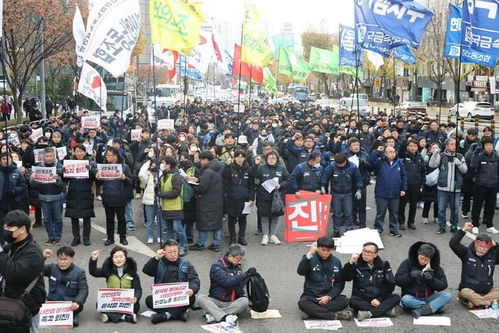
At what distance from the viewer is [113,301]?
734cm

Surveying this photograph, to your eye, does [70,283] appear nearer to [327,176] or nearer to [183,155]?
[183,155]

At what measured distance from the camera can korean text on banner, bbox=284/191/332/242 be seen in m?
10.8

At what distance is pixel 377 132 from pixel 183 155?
742 cm

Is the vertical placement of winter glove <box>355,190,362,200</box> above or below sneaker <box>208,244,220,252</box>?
above

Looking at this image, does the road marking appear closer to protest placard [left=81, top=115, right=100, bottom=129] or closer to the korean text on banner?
the korean text on banner

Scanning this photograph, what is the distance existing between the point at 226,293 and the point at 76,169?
424cm

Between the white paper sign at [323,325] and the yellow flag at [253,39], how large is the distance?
11121 millimetres

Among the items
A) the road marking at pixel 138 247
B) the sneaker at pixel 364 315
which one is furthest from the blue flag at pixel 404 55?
the sneaker at pixel 364 315

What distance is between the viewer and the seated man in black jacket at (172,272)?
24.2ft

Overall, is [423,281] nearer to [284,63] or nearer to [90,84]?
[90,84]

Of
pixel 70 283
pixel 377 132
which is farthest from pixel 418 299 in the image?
pixel 377 132

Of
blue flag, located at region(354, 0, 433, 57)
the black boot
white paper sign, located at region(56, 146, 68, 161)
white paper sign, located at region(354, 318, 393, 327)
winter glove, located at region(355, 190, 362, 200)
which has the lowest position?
white paper sign, located at region(354, 318, 393, 327)

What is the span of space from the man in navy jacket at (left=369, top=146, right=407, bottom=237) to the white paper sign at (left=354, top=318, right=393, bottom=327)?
423cm

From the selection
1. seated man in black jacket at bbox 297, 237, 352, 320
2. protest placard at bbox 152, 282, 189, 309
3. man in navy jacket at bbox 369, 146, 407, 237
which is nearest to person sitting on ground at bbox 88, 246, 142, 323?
protest placard at bbox 152, 282, 189, 309
